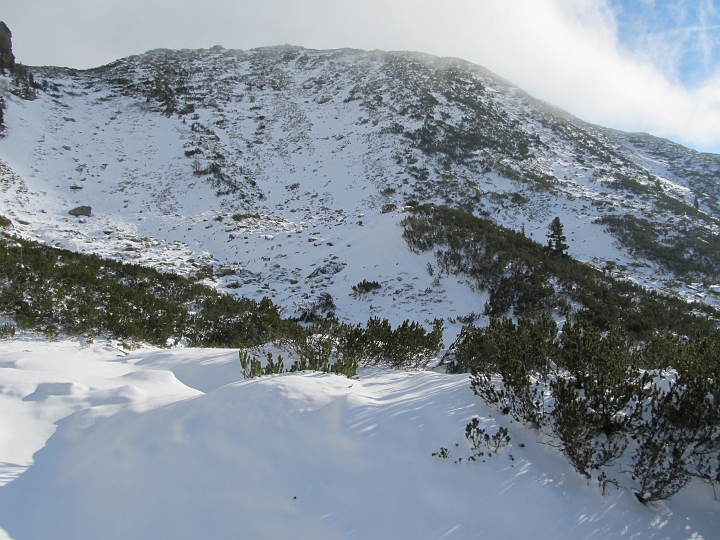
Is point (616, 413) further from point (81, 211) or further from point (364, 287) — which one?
point (81, 211)

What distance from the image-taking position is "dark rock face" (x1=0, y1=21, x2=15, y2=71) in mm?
31203

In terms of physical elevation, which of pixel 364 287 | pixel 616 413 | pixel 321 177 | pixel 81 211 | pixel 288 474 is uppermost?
pixel 321 177

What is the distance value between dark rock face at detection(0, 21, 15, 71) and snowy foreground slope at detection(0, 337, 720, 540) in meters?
42.8

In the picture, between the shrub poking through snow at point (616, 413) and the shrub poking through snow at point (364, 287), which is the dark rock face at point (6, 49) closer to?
the shrub poking through snow at point (364, 287)

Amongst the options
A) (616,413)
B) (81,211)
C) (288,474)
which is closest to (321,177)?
(81,211)

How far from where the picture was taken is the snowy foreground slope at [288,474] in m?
2.73

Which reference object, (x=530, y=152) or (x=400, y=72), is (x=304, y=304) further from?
(x=400, y=72)

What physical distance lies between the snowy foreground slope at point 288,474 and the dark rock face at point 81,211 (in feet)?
68.5

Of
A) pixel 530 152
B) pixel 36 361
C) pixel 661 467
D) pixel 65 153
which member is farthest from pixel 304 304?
pixel 530 152

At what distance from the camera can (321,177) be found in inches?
1191

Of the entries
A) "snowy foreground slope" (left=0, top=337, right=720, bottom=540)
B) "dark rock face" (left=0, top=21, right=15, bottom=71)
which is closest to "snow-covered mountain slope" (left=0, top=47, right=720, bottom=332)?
"dark rock face" (left=0, top=21, right=15, bottom=71)

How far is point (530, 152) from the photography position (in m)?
36.6

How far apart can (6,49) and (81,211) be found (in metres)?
24.6

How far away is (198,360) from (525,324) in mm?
5378
